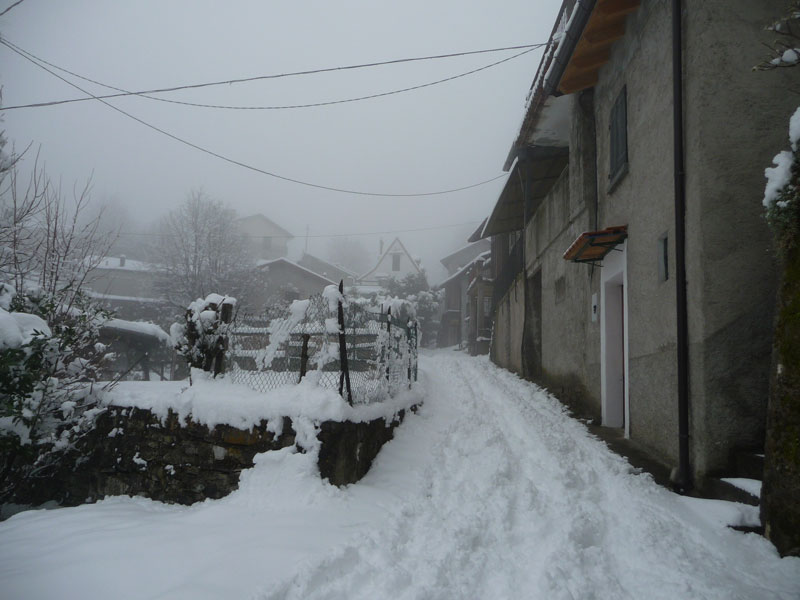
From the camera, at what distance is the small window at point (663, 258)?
471cm

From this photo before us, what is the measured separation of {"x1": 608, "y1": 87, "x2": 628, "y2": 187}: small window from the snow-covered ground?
3.58 metres

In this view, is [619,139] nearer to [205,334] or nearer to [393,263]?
[205,334]

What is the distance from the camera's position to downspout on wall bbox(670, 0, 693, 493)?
161 inches

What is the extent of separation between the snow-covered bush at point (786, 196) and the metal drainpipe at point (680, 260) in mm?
1080

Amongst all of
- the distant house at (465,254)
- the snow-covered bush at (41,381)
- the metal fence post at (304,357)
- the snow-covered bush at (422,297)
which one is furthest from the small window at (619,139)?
the distant house at (465,254)

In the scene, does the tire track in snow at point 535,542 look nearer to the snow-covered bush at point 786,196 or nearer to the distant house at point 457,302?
the snow-covered bush at point 786,196

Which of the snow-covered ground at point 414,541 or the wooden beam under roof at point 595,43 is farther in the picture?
the wooden beam under roof at point 595,43

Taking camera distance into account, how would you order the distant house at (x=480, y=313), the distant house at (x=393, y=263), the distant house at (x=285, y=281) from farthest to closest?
the distant house at (x=393, y=263) < the distant house at (x=285, y=281) < the distant house at (x=480, y=313)

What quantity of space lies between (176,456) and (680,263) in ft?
17.9

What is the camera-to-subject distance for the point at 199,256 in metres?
21.1

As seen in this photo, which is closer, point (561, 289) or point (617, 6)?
point (617, 6)

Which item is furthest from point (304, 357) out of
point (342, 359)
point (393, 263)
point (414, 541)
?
point (393, 263)

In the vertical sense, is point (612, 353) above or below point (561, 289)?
below

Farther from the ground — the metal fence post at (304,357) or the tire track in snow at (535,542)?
the metal fence post at (304,357)
